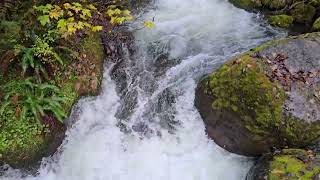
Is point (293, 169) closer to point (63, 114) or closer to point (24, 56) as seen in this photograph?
point (63, 114)

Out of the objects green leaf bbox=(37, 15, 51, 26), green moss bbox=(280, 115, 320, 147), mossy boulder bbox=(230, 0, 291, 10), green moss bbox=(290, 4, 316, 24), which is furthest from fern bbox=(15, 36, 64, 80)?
green moss bbox=(290, 4, 316, 24)

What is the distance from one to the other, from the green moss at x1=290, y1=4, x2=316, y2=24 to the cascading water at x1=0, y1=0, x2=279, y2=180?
1166 mm

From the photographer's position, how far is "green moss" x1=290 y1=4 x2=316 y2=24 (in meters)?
10.7

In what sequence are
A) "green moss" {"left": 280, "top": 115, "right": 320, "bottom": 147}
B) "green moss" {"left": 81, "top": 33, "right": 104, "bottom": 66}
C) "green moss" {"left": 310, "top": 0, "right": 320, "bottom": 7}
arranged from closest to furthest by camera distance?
"green moss" {"left": 280, "top": 115, "right": 320, "bottom": 147}
"green moss" {"left": 81, "top": 33, "right": 104, "bottom": 66}
"green moss" {"left": 310, "top": 0, "right": 320, "bottom": 7}

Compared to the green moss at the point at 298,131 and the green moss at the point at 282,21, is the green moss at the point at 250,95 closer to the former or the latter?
the green moss at the point at 298,131

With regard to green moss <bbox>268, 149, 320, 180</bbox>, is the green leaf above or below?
above

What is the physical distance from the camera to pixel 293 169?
6.71 m

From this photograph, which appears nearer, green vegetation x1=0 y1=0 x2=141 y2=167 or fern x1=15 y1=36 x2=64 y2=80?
green vegetation x1=0 y1=0 x2=141 y2=167

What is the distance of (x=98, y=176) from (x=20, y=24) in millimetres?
3331

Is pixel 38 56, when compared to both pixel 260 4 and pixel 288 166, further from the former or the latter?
pixel 260 4

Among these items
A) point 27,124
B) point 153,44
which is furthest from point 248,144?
point 27,124

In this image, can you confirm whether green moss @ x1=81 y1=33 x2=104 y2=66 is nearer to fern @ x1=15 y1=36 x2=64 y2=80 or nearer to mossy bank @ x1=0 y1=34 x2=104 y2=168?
mossy bank @ x1=0 y1=34 x2=104 y2=168

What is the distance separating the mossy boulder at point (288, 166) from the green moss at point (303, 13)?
474cm

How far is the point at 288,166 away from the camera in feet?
22.2
